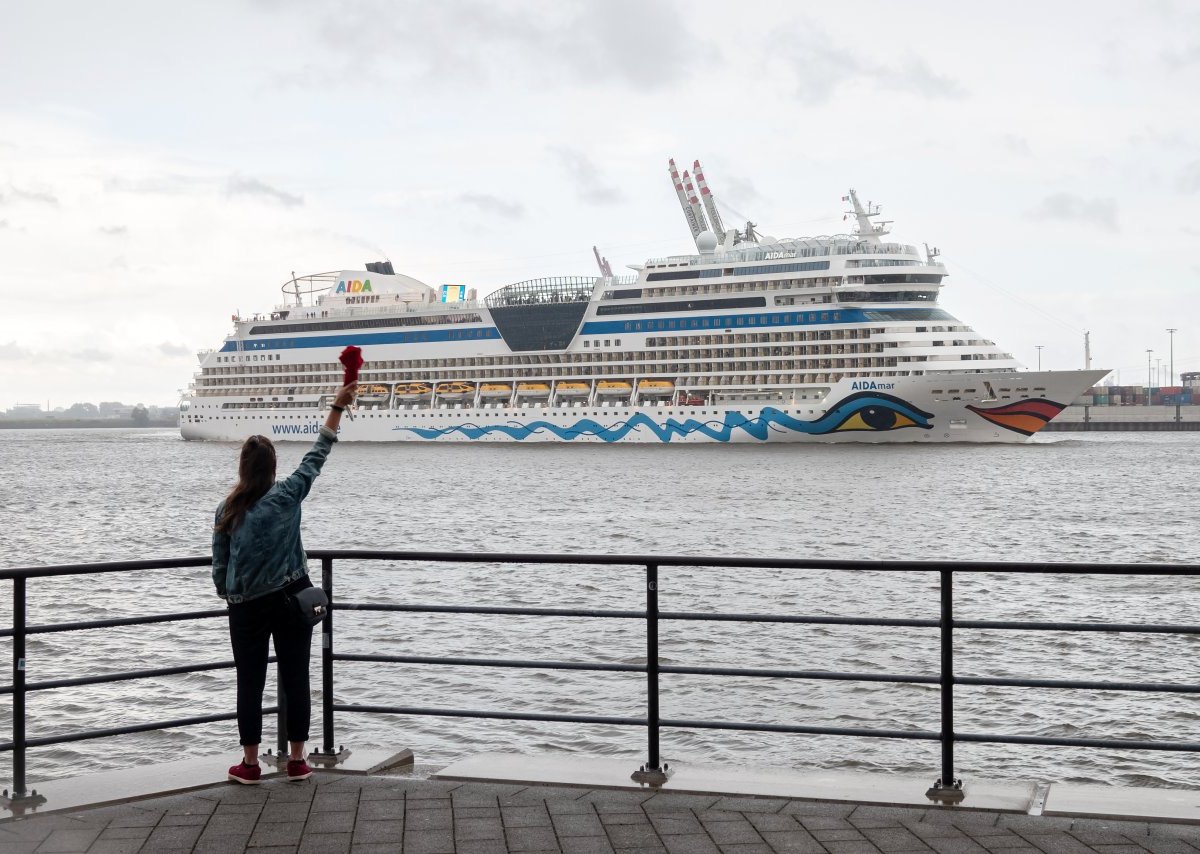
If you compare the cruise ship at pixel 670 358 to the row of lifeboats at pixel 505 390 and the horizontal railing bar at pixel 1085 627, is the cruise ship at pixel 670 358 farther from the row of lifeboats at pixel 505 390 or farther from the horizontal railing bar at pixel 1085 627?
the horizontal railing bar at pixel 1085 627

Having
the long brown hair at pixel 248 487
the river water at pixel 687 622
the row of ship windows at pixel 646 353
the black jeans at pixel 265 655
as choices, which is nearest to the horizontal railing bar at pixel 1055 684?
the black jeans at pixel 265 655

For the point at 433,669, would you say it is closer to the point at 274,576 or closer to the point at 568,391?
the point at 274,576

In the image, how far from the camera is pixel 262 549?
5.97 metres

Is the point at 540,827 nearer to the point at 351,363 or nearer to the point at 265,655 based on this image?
the point at 265,655

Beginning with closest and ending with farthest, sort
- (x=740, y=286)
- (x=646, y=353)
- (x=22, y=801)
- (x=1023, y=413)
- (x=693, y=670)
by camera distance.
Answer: (x=22, y=801), (x=693, y=670), (x=1023, y=413), (x=740, y=286), (x=646, y=353)

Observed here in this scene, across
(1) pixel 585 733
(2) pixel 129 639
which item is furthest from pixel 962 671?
(2) pixel 129 639

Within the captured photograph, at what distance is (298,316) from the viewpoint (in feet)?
340

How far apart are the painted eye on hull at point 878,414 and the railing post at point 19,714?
7508 centimetres

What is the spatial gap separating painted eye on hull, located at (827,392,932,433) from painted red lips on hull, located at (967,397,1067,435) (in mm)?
3256

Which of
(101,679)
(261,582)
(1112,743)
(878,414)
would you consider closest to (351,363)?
(261,582)

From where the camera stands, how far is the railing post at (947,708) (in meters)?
5.86

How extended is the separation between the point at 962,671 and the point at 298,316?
9297cm

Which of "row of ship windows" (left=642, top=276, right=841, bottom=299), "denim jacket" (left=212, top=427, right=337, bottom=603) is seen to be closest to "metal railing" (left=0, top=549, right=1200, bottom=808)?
"denim jacket" (left=212, top=427, right=337, bottom=603)

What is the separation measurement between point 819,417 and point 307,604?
7609cm
